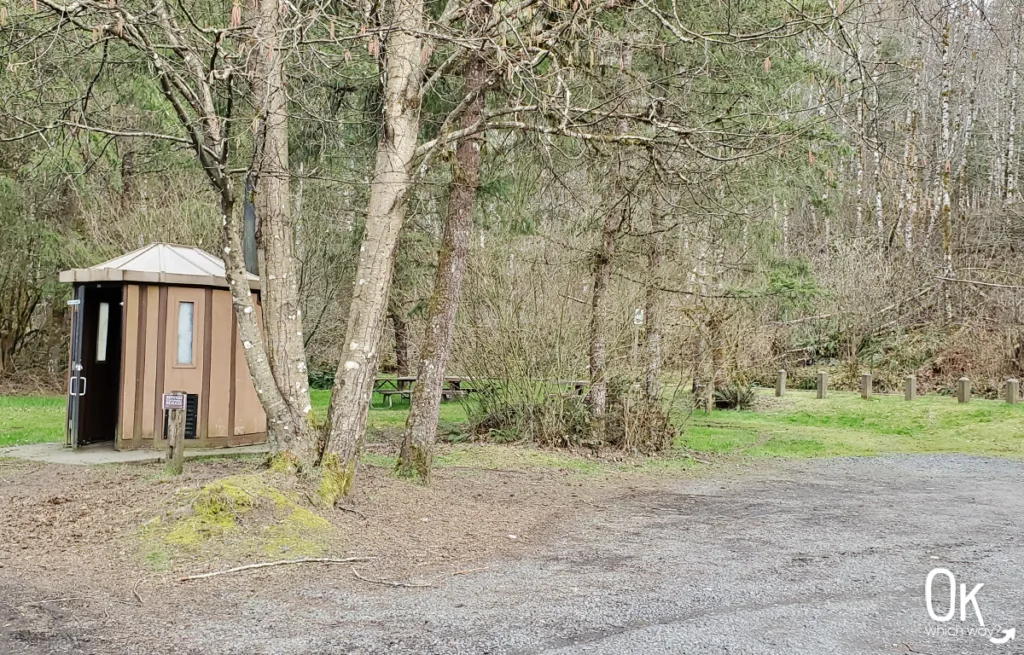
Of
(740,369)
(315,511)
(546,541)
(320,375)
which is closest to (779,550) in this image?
(546,541)

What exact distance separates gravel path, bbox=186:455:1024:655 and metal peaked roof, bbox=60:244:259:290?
5811 mm

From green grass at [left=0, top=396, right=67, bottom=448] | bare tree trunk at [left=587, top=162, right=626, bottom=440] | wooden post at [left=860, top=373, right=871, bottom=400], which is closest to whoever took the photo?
bare tree trunk at [left=587, top=162, right=626, bottom=440]

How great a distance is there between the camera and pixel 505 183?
11.5 m

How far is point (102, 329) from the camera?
11062 mm

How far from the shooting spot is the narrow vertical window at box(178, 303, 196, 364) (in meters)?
10.2

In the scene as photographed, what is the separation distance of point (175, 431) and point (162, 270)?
10.6 ft

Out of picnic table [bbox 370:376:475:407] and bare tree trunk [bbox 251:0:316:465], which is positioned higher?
bare tree trunk [bbox 251:0:316:465]

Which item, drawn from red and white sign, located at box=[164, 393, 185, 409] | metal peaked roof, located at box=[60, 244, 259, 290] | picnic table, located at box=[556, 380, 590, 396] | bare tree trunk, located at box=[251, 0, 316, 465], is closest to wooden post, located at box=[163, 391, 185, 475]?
red and white sign, located at box=[164, 393, 185, 409]

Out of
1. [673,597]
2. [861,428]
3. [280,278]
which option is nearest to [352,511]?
[280,278]

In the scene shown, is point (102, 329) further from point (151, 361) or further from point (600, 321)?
point (600, 321)

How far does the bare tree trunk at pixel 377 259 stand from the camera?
6.90 meters

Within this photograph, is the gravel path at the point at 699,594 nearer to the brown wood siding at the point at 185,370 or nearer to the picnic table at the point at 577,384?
the picnic table at the point at 577,384

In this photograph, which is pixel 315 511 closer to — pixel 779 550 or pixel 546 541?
pixel 546 541

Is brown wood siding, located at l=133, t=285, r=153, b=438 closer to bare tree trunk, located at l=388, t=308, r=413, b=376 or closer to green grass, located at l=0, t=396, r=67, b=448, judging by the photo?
green grass, located at l=0, t=396, r=67, b=448
